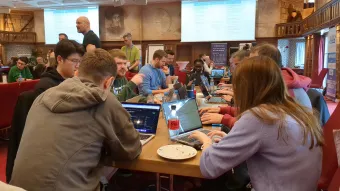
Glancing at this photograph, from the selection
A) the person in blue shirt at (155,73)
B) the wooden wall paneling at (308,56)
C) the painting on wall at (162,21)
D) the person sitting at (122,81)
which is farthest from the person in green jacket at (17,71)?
the wooden wall paneling at (308,56)

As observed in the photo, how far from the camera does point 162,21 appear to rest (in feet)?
38.6

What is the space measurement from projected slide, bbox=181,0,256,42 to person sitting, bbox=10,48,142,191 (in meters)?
10.1

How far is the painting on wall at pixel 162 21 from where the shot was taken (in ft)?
38.2

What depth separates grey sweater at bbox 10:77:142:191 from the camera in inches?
49.6

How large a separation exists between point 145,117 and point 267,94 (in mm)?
932

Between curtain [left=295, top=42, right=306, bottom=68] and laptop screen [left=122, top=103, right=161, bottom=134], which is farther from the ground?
curtain [left=295, top=42, right=306, bottom=68]

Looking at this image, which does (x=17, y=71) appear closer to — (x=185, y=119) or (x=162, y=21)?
(x=185, y=119)

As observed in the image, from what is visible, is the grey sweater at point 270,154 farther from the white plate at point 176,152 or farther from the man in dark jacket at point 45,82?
the man in dark jacket at point 45,82

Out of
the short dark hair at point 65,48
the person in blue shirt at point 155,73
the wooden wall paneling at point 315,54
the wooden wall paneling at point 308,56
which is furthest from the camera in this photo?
the wooden wall paneling at point 308,56

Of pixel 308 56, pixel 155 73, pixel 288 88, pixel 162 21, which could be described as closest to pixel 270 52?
pixel 288 88

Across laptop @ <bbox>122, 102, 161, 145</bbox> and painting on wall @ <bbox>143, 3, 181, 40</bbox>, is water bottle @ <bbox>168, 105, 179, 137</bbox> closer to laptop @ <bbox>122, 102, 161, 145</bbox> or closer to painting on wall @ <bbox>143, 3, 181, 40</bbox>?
laptop @ <bbox>122, 102, 161, 145</bbox>

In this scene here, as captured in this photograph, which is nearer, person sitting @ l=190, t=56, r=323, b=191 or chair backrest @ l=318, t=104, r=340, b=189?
person sitting @ l=190, t=56, r=323, b=191

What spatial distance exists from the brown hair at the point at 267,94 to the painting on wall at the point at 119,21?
11.0m

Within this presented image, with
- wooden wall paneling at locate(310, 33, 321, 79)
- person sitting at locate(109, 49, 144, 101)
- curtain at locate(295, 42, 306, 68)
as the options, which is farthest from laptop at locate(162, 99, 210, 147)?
curtain at locate(295, 42, 306, 68)
